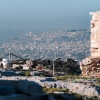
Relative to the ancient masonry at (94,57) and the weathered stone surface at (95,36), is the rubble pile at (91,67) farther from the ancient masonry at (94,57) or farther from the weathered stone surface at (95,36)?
the weathered stone surface at (95,36)

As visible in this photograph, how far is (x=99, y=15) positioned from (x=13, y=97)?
46.2 feet

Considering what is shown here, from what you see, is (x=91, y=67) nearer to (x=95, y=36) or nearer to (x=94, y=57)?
(x=94, y=57)

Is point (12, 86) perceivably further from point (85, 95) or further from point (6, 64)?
point (6, 64)

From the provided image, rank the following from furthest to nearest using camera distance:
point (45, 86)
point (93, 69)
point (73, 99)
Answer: point (93, 69), point (45, 86), point (73, 99)

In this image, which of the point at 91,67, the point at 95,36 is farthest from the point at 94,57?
the point at 95,36

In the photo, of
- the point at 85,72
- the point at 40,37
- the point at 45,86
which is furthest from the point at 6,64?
the point at 40,37

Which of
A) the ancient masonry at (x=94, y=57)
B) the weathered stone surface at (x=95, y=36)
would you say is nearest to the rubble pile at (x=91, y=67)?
the ancient masonry at (x=94, y=57)

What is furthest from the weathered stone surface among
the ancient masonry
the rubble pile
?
the rubble pile

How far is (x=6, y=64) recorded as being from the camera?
3164cm

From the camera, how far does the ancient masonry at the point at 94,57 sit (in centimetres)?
2641

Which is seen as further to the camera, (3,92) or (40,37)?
(40,37)

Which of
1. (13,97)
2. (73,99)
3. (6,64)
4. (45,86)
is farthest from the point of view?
(6,64)

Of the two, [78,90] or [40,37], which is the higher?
[40,37]

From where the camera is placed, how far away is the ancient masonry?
26.4m
